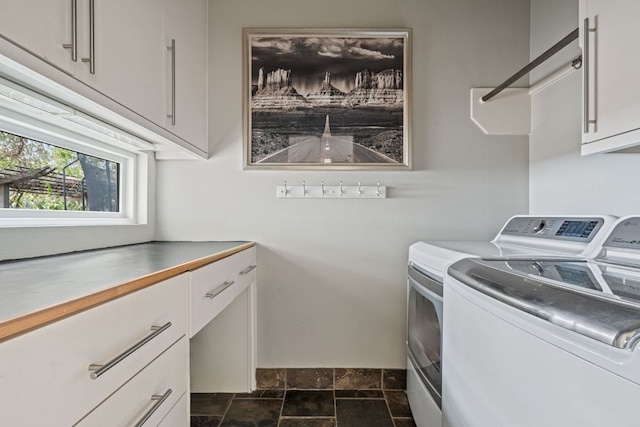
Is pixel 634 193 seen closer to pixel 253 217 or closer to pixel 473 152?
pixel 473 152

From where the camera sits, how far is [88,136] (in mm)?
1372

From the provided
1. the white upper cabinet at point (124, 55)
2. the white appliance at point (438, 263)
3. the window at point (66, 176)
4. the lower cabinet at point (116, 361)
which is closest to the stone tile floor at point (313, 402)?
the white appliance at point (438, 263)

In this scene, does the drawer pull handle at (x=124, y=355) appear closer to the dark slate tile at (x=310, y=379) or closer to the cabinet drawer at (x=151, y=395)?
the cabinet drawer at (x=151, y=395)

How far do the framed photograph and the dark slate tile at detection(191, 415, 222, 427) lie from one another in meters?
1.35

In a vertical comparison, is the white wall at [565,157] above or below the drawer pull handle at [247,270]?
above

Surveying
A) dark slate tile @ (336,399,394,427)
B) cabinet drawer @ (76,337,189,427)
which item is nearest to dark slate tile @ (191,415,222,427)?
dark slate tile @ (336,399,394,427)

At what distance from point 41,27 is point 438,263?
4.45 feet

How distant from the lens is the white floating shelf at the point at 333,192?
5.79 ft

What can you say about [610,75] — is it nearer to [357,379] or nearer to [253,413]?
[357,379]

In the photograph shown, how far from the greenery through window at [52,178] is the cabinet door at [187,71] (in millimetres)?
478

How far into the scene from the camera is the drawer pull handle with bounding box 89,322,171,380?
1.71 ft

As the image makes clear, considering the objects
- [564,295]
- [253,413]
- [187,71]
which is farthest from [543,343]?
[187,71]

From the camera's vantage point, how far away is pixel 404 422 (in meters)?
1.49

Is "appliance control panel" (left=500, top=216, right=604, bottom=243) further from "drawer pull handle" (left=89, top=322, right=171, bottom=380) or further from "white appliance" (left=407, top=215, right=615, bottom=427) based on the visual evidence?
"drawer pull handle" (left=89, top=322, right=171, bottom=380)
